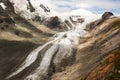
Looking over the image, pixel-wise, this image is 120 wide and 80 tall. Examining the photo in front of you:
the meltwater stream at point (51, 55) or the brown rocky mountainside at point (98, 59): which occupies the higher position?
the brown rocky mountainside at point (98, 59)

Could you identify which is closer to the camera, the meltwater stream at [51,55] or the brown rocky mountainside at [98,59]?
the brown rocky mountainside at [98,59]

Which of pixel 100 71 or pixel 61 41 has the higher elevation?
pixel 100 71

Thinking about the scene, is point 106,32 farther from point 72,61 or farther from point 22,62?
point 22,62

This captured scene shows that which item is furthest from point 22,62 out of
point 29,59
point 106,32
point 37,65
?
point 106,32

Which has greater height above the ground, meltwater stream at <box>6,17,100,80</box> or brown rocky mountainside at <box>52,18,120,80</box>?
brown rocky mountainside at <box>52,18,120,80</box>

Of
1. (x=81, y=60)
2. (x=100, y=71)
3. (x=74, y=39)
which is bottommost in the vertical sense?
(x=74, y=39)

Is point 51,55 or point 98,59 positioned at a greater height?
point 98,59

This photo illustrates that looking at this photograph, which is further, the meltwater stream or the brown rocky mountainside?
the meltwater stream

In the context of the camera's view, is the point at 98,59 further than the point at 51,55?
No
